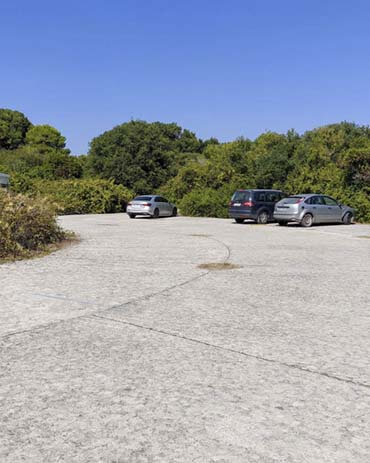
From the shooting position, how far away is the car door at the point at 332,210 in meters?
22.4

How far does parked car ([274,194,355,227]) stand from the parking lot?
42.7ft

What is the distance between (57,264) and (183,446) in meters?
7.41

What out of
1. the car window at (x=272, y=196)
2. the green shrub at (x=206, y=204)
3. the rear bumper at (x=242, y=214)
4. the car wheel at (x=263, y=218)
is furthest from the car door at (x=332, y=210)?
the green shrub at (x=206, y=204)

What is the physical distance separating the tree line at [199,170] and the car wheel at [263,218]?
5.28 m

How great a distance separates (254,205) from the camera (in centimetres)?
2319

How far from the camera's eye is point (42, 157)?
2191 inches

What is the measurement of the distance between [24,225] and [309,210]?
14.0 m

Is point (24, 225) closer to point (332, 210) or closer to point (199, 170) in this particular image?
point (332, 210)

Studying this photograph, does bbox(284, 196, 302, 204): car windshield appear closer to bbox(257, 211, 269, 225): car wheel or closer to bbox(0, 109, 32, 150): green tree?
bbox(257, 211, 269, 225): car wheel

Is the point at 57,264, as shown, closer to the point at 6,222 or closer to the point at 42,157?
the point at 6,222

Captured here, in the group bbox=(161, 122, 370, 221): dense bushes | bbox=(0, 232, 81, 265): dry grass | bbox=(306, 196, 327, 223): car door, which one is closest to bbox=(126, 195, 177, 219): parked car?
bbox=(161, 122, 370, 221): dense bushes

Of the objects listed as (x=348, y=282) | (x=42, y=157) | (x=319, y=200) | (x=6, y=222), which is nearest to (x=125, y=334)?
(x=348, y=282)

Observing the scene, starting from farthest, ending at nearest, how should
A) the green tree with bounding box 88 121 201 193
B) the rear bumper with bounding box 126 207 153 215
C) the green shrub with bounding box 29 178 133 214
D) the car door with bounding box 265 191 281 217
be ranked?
the green tree with bounding box 88 121 201 193 < the green shrub with bounding box 29 178 133 214 < the rear bumper with bounding box 126 207 153 215 < the car door with bounding box 265 191 281 217

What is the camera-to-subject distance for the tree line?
2766 centimetres
